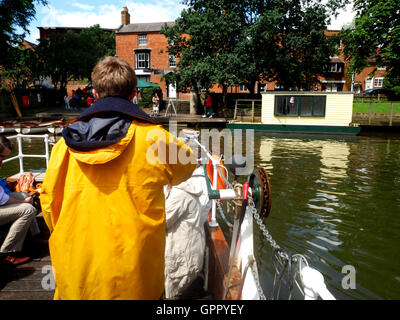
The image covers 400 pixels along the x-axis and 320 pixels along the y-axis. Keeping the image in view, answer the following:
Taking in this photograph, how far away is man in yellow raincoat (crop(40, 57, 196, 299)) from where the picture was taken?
1.64 meters

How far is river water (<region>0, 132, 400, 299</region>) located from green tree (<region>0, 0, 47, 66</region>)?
16782 millimetres

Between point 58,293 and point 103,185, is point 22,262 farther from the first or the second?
point 103,185

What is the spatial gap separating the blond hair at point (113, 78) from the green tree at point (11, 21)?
90.5ft

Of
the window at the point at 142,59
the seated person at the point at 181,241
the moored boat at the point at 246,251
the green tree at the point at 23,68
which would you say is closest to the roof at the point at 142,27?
the window at the point at 142,59

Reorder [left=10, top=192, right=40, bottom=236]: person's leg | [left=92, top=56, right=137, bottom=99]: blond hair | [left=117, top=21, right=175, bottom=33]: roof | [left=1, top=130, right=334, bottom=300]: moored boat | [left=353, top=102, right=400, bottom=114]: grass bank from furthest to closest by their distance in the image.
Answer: [left=117, top=21, right=175, bottom=33]: roof, [left=353, top=102, right=400, bottom=114]: grass bank, [left=10, top=192, right=40, bottom=236]: person's leg, [left=1, top=130, right=334, bottom=300]: moored boat, [left=92, top=56, right=137, bottom=99]: blond hair

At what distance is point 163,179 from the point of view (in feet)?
5.82

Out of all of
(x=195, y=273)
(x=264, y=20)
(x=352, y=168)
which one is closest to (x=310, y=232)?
(x=195, y=273)

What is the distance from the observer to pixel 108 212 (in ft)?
5.43

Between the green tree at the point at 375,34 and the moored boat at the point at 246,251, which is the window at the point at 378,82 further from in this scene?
the moored boat at the point at 246,251

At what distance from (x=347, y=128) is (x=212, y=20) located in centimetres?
1355

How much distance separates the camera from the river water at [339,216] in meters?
4.97

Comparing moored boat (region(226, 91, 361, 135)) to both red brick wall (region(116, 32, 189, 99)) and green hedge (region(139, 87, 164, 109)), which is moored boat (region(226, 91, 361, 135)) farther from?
red brick wall (region(116, 32, 189, 99))

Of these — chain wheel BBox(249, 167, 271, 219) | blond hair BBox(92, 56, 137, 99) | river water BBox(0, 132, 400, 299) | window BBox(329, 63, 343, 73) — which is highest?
window BBox(329, 63, 343, 73)

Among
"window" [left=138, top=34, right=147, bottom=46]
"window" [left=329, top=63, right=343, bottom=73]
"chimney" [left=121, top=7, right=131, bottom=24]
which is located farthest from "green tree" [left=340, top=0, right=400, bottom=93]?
"chimney" [left=121, top=7, right=131, bottom=24]
